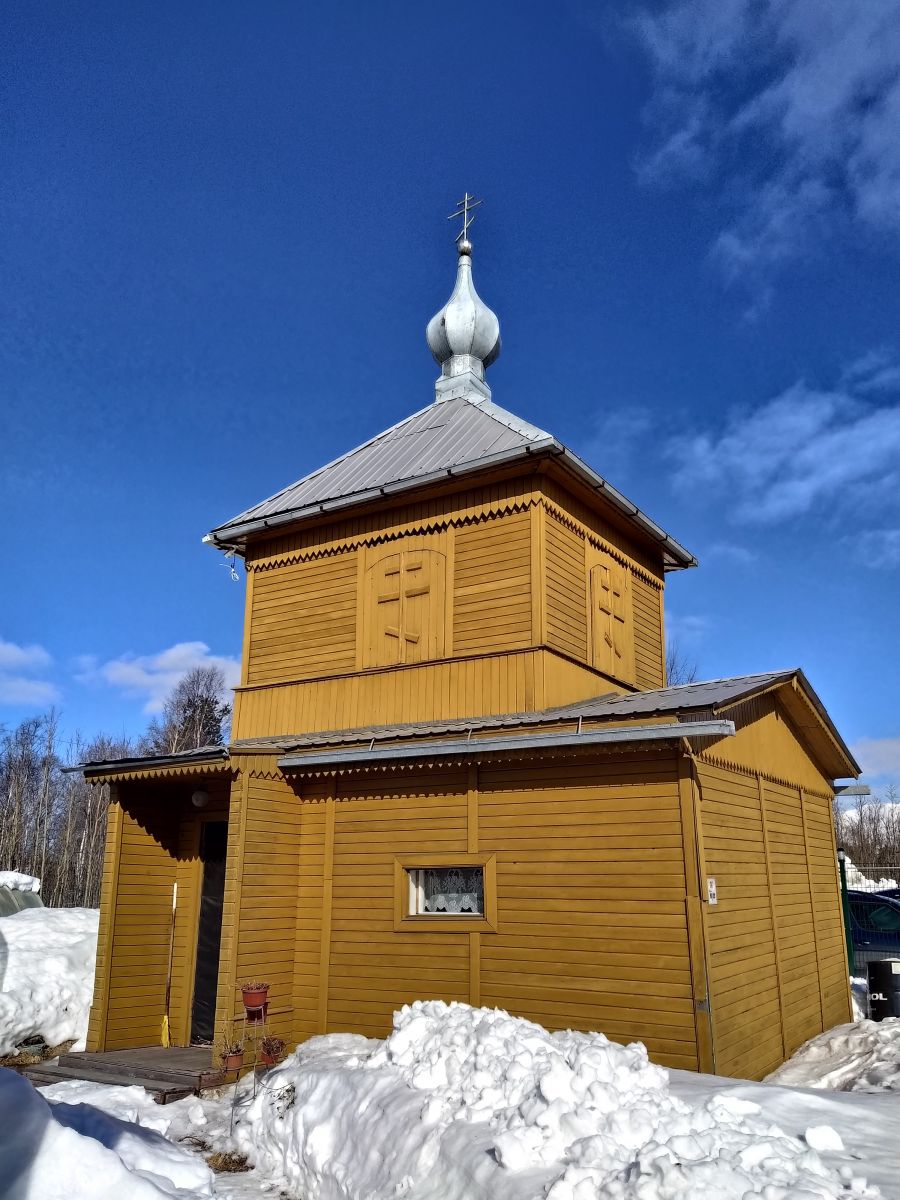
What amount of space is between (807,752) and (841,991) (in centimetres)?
362

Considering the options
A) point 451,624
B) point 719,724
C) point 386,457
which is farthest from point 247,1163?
point 386,457

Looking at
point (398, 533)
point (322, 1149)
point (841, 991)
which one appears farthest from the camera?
point (841, 991)

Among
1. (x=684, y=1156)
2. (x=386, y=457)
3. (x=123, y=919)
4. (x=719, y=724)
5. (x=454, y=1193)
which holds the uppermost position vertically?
(x=386, y=457)

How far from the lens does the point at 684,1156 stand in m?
4.95

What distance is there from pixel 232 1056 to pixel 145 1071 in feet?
3.23

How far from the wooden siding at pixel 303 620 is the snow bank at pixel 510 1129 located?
6.28m

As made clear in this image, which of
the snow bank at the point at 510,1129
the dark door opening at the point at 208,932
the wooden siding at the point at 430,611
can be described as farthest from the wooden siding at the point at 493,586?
the snow bank at the point at 510,1129

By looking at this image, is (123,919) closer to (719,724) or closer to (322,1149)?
(322,1149)

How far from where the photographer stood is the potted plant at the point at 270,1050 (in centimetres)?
1009

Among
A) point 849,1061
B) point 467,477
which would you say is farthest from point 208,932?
point 849,1061

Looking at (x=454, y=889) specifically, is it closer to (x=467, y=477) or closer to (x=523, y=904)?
(x=523, y=904)

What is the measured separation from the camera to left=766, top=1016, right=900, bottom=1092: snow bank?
9.40m

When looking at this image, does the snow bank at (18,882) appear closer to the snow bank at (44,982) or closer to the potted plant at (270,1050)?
the snow bank at (44,982)

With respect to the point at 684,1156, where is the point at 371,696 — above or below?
above
